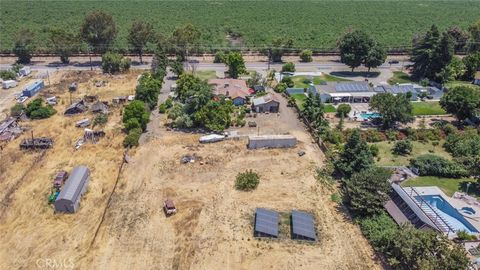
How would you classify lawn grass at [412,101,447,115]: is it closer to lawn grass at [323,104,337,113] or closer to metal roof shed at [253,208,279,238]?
lawn grass at [323,104,337,113]

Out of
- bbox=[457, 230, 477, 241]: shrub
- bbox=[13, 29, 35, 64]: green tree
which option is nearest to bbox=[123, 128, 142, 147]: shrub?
bbox=[457, 230, 477, 241]: shrub

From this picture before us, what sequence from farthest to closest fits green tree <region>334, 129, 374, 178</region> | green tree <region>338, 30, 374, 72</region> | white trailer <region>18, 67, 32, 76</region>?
1. green tree <region>338, 30, 374, 72</region>
2. white trailer <region>18, 67, 32, 76</region>
3. green tree <region>334, 129, 374, 178</region>

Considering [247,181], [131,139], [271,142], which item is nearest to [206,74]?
[131,139]

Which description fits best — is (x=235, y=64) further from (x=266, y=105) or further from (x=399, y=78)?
(x=399, y=78)

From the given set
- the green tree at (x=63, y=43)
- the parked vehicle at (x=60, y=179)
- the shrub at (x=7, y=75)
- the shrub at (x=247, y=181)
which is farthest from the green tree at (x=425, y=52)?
the shrub at (x=7, y=75)

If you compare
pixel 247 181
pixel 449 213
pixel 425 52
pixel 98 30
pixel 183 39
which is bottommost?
pixel 449 213
